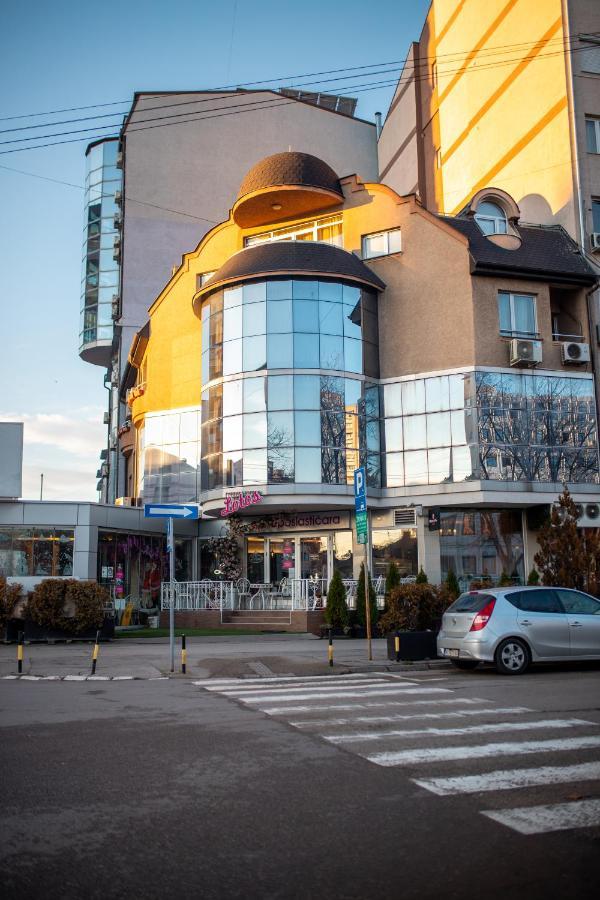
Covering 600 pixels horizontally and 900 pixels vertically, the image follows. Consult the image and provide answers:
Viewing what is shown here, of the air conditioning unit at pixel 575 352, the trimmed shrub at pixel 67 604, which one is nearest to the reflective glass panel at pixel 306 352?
the air conditioning unit at pixel 575 352

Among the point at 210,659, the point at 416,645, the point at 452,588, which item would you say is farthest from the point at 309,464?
the point at 416,645

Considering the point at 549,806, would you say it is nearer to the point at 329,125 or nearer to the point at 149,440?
the point at 149,440

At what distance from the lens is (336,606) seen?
77.1ft

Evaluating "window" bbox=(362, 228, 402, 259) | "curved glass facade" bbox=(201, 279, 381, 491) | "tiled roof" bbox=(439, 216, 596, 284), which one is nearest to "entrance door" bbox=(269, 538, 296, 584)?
"curved glass facade" bbox=(201, 279, 381, 491)

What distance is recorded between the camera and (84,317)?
61.9 metres

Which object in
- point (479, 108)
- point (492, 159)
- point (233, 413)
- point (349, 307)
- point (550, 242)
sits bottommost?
point (233, 413)

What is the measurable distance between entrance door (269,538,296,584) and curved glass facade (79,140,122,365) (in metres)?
33.2

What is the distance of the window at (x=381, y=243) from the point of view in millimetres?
31828

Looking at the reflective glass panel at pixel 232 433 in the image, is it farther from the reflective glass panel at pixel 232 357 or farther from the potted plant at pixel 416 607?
the potted plant at pixel 416 607

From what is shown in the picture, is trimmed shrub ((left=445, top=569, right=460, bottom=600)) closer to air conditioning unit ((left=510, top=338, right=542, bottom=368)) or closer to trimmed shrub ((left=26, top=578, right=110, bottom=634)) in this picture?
trimmed shrub ((left=26, top=578, right=110, bottom=634))

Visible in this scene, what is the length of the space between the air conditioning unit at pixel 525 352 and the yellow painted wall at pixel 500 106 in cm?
606

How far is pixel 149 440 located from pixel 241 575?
8.63m

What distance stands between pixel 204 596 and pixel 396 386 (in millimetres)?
10151

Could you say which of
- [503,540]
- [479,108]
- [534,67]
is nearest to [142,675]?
[503,540]
